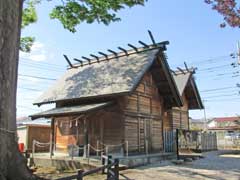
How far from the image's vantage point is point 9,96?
23.2ft

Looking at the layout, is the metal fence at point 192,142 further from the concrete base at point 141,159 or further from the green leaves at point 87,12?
the green leaves at point 87,12

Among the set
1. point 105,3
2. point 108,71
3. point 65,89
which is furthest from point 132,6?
point 65,89

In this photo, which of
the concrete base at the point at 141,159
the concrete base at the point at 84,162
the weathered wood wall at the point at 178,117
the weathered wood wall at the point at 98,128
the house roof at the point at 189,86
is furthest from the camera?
the house roof at the point at 189,86

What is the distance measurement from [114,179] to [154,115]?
10.1 m

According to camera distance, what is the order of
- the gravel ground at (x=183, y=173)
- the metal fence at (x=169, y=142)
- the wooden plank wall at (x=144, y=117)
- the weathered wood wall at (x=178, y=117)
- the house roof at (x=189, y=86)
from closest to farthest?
the gravel ground at (x=183, y=173) < the wooden plank wall at (x=144, y=117) < the metal fence at (x=169, y=142) < the weathered wood wall at (x=178, y=117) < the house roof at (x=189, y=86)

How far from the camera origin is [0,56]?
22.0 feet

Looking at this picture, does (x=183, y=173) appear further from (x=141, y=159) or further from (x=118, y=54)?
(x=118, y=54)

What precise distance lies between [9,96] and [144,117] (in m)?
12.2

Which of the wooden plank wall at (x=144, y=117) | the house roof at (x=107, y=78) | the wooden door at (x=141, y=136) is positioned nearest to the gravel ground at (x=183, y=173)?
the wooden plank wall at (x=144, y=117)

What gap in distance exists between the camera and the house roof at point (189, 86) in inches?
1024

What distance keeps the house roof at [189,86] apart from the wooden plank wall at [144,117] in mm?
6143

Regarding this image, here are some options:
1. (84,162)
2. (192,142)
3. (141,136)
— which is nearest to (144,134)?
(141,136)

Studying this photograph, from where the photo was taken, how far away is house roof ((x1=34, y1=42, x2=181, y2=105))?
16031 millimetres

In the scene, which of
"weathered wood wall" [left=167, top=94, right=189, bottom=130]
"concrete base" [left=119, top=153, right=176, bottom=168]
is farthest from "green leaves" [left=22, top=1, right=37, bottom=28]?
"weathered wood wall" [left=167, top=94, right=189, bottom=130]
